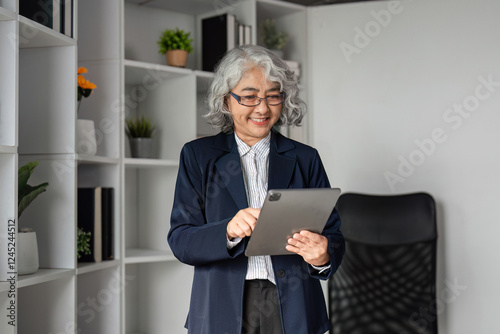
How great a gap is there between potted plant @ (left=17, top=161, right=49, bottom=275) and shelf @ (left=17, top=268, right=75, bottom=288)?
4 centimetres

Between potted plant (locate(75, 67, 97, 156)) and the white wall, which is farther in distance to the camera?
the white wall

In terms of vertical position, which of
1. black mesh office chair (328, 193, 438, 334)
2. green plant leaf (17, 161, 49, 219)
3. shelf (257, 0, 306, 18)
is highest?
shelf (257, 0, 306, 18)

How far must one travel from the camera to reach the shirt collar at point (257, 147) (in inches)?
66.4

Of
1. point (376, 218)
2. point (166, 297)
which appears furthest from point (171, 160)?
point (376, 218)

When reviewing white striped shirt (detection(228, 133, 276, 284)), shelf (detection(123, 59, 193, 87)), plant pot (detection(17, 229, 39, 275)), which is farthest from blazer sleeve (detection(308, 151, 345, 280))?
shelf (detection(123, 59, 193, 87))

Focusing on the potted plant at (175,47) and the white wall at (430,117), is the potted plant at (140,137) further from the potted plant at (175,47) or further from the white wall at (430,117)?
the white wall at (430,117)

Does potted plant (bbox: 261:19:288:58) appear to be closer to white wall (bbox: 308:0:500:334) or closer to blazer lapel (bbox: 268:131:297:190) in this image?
white wall (bbox: 308:0:500:334)

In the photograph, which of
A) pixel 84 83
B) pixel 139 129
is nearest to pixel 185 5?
pixel 139 129

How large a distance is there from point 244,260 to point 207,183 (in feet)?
0.76

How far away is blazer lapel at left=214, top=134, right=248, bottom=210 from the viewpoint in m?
1.61

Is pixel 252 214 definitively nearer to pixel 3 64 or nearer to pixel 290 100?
pixel 290 100

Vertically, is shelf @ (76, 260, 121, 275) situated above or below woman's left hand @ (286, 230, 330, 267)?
below

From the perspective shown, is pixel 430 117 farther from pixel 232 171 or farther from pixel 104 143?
pixel 232 171

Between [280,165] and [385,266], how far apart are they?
135 centimetres
